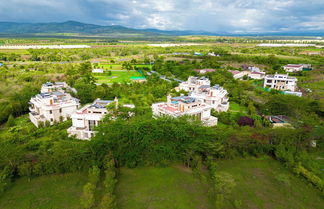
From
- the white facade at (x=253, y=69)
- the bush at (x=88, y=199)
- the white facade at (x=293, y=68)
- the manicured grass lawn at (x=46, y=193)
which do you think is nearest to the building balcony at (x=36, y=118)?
the manicured grass lawn at (x=46, y=193)

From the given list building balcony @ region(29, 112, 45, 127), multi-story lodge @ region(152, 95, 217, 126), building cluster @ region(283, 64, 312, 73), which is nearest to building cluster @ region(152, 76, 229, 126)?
multi-story lodge @ region(152, 95, 217, 126)

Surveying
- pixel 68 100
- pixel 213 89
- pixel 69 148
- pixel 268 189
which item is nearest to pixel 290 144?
pixel 268 189

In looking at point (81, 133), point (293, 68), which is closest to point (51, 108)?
point (81, 133)

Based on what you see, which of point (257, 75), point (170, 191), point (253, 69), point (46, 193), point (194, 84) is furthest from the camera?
point (253, 69)

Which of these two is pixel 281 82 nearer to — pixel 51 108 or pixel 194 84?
pixel 194 84

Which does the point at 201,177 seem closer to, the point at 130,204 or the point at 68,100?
the point at 130,204

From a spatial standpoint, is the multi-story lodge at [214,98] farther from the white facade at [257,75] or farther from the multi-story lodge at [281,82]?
the white facade at [257,75]

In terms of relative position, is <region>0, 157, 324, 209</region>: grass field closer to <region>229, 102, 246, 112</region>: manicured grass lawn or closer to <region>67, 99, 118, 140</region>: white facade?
<region>67, 99, 118, 140</region>: white facade
